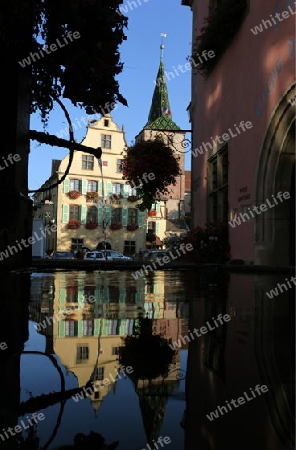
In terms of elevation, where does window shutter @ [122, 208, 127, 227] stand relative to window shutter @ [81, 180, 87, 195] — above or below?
below

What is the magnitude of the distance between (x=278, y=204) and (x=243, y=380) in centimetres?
666

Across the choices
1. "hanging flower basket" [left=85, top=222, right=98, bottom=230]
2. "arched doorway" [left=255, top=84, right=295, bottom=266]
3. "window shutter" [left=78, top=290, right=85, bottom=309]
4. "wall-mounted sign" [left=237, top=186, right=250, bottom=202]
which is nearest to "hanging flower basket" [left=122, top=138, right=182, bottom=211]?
"wall-mounted sign" [left=237, top=186, right=250, bottom=202]

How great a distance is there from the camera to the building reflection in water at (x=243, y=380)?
2.91 feet

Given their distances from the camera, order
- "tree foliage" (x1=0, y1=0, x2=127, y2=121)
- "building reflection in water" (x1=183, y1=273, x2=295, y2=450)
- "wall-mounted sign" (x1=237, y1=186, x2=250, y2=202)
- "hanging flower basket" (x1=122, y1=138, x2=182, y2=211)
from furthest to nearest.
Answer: "hanging flower basket" (x1=122, y1=138, x2=182, y2=211), "wall-mounted sign" (x1=237, y1=186, x2=250, y2=202), "tree foliage" (x1=0, y1=0, x2=127, y2=121), "building reflection in water" (x1=183, y1=273, x2=295, y2=450)

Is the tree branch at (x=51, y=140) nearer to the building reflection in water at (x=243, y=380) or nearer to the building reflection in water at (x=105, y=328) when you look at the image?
the building reflection in water at (x=105, y=328)

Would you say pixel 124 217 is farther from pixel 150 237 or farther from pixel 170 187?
pixel 170 187

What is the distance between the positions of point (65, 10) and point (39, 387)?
11.3ft

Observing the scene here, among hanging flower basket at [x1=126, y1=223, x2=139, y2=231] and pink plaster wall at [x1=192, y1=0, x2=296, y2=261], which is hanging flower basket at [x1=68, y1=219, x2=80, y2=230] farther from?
pink plaster wall at [x1=192, y1=0, x2=296, y2=261]

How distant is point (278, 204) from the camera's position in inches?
294

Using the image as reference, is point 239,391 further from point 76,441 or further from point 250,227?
point 250,227

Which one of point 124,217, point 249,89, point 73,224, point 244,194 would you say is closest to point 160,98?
point 124,217

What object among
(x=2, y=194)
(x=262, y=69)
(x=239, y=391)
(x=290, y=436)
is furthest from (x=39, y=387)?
(x=262, y=69)

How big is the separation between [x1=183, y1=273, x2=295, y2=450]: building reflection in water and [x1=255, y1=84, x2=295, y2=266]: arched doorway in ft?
17.1

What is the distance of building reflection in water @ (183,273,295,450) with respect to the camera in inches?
35.0
